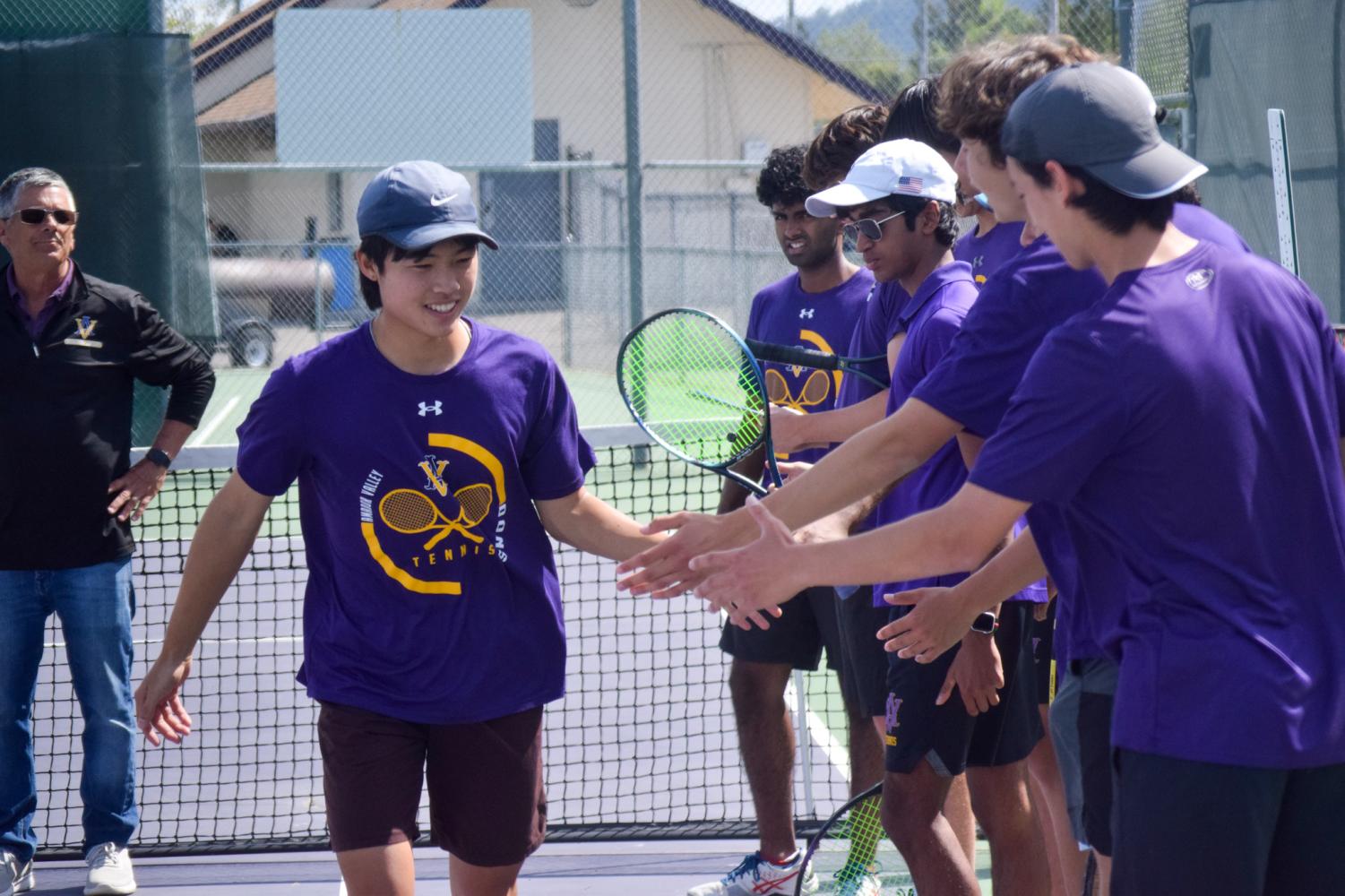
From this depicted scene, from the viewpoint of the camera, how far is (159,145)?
8250mm

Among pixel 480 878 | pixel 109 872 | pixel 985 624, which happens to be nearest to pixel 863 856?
pixel 985 624

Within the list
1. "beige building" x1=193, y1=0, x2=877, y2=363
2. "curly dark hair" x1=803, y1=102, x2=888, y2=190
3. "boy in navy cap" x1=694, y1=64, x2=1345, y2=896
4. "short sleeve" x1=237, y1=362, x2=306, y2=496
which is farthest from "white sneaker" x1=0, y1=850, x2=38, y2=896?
"beige building" x1=193, y1=0, x2=877, y2=363

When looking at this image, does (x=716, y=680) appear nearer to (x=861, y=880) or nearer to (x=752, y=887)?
(x=752, y=887)

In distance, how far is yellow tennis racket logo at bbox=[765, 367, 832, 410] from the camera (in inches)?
181

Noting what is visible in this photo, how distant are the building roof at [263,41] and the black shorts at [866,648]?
32.5 feet

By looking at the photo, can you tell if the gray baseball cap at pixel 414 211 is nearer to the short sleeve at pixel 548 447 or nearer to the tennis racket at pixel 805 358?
the short sleeve at pixel 548 447

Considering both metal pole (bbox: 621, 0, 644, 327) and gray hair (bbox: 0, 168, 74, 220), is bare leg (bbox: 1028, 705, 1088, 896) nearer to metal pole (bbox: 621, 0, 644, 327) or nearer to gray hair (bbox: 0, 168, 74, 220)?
gray hair (bbox: 0, 168, 74, 220)

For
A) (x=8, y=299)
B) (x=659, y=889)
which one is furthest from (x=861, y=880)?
(x=8, y=299)

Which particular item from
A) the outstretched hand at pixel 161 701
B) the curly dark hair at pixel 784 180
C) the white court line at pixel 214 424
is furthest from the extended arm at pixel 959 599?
the white court line at pixel 214 424

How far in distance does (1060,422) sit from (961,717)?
49.7 inches

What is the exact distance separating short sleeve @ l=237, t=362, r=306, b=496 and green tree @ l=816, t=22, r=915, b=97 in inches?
455

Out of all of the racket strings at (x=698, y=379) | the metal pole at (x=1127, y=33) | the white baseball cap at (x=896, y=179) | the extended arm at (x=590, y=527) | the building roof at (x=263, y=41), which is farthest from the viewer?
the building roof at (x=263, y=41)

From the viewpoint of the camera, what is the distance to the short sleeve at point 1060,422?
2.02m

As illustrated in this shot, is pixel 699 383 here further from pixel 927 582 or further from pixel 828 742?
pixel 828 742
